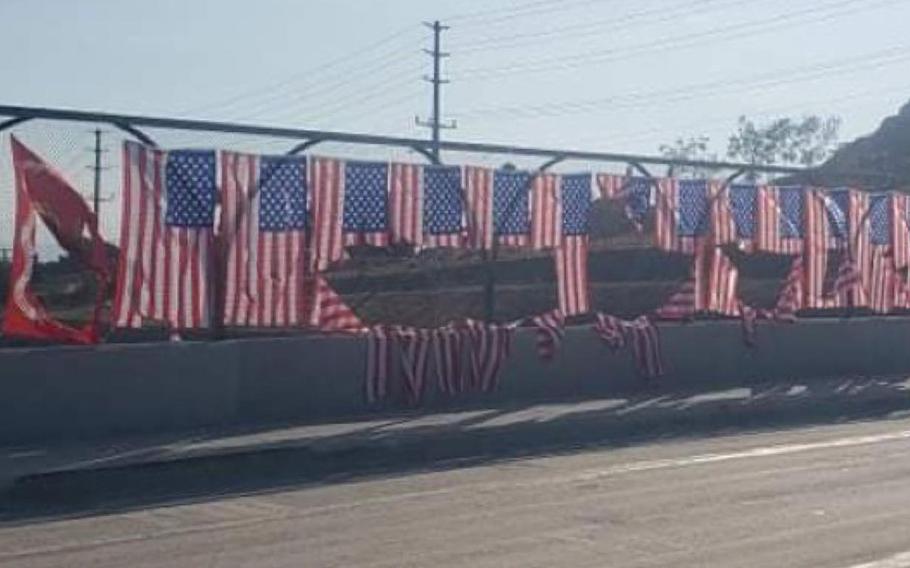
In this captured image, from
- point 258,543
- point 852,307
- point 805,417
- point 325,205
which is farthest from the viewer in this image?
point 852,307

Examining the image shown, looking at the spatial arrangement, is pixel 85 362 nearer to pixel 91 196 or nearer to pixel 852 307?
pixel 91 196

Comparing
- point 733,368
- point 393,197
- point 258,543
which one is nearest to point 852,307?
point 733,368

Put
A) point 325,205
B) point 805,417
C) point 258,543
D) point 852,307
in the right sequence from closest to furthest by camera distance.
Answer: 1. point 258,543
2. point 325,205
3. point 805,417
4. point 852,307

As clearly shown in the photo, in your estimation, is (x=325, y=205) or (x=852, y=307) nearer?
(x=325, y=205)

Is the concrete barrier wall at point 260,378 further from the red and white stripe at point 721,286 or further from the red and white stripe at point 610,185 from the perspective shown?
the red and white stripe at point 610,185

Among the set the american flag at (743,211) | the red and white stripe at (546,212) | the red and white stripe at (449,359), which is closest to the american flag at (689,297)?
the american flag at (743,211)

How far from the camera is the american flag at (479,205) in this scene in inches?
826

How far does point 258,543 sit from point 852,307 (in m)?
16.8

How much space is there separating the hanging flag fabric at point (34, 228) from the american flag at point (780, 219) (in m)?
10.7

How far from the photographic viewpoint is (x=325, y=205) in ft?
Result: 64.2

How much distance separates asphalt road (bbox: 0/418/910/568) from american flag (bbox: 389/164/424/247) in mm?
4427

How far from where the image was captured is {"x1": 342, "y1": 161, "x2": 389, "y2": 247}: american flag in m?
19.8

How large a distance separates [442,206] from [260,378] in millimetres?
3322

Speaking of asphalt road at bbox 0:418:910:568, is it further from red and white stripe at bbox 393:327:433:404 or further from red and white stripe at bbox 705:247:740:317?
red and white stripe at bbox 705:247:740:317
